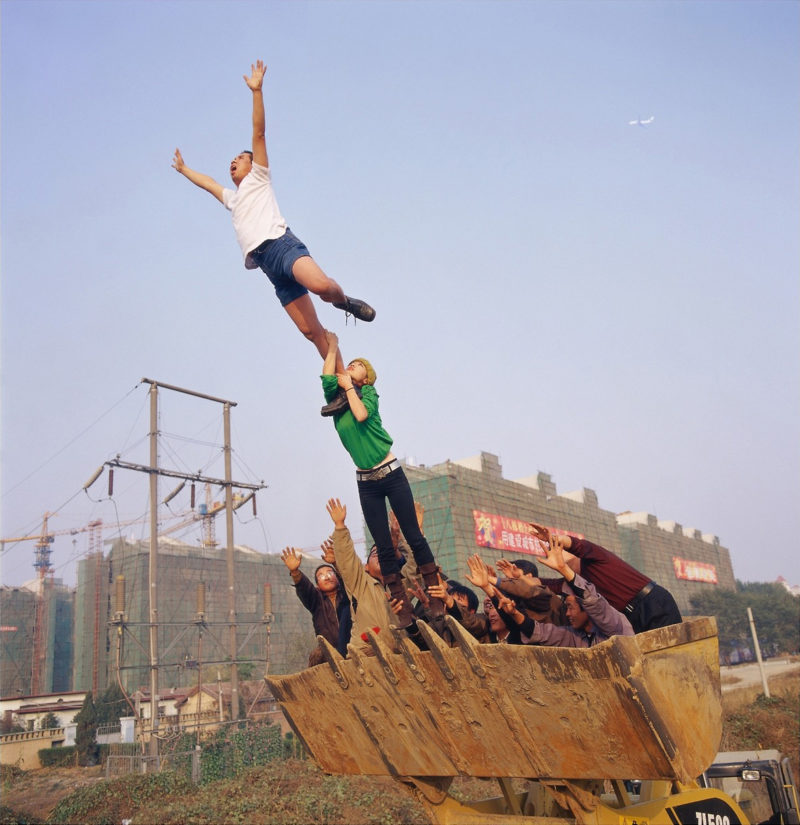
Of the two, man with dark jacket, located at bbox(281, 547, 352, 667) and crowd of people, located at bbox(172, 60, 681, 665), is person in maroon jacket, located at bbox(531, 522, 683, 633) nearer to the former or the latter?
crowd of people, located at bbox(172, 60, 681, 665)

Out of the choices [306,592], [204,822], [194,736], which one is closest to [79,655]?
[194,736]

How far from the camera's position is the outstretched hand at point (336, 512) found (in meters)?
5.34

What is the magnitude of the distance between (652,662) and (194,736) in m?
24.9

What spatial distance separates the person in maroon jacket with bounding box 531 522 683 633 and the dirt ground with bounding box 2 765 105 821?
67.7ft

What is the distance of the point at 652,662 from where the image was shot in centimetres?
345

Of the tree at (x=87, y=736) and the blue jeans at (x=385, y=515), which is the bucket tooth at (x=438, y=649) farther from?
the tree at (x=87, y=736)

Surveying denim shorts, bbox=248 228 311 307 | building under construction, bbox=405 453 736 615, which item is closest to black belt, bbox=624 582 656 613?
denim shorts, bbox=248 228 311 307

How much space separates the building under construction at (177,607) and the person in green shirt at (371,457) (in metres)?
57.8

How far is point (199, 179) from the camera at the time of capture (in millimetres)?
4684

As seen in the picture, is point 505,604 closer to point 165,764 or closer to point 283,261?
point 283,261

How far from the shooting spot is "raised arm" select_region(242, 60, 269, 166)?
415 cm

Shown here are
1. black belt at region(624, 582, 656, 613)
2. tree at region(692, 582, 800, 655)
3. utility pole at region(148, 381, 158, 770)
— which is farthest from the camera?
tree at region(692, 582, 800, 655)

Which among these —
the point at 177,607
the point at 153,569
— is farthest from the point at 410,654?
the point at 177,607

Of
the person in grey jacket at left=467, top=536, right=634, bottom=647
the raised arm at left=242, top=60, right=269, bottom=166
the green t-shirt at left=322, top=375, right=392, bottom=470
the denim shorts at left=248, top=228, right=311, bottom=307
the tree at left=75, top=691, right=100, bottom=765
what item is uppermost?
the raised arm at left=242, top=60, right=269, bottom=166
